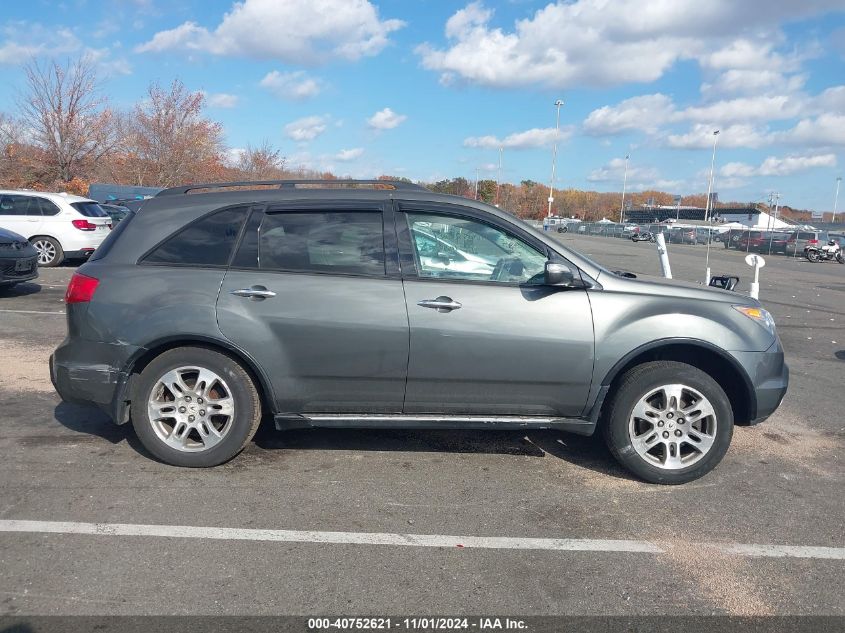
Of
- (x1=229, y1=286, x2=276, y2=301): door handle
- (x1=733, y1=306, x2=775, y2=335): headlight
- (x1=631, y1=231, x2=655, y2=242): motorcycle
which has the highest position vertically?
(x1=229, y1=286, x2=276, y2=301): door handle

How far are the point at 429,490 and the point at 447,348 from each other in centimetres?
90

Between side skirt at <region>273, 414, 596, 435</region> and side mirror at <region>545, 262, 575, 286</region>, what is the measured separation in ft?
2.95

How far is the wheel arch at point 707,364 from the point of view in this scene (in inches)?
169

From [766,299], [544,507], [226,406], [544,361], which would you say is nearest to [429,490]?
[544,507]

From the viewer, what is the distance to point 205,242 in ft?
14.7

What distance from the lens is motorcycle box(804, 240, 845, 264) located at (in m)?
37.0

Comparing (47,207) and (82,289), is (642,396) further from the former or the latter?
(47,207)

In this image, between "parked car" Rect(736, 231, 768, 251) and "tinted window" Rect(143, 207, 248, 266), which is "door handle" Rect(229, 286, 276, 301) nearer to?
"tinted window" Rect(143, 207, 248, 266)

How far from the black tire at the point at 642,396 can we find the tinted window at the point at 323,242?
1.74 m

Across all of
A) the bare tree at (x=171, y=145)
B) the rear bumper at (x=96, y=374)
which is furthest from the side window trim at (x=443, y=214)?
the bare tree at (x=171, y=145)

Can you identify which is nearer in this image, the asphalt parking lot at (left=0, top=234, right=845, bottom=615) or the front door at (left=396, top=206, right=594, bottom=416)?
the asphalt parking lot at (left=0, top=234, right=845, bottom=615)

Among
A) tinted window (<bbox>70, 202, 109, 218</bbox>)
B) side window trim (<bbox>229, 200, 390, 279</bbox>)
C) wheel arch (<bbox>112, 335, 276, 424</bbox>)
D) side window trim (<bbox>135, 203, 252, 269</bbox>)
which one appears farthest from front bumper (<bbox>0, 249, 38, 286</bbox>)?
side window trim (<bbox>229, 200, 390, 279</bbox>)

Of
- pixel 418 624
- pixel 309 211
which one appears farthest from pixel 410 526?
pixel 309 211

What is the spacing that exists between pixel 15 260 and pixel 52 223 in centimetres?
485
